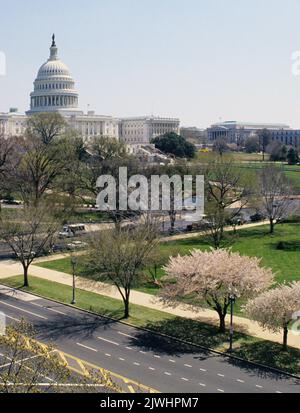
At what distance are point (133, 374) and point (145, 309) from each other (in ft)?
38.1

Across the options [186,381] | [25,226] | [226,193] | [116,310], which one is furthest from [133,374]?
[226,193]

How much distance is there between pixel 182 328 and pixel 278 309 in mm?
7092

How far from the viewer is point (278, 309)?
3306 centimetres

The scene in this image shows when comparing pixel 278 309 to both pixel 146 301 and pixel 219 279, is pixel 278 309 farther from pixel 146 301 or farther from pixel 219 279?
pixel 146 301

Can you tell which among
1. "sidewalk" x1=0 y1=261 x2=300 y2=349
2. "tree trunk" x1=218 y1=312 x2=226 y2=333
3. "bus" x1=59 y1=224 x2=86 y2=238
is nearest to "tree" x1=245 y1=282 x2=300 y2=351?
"sidewalk" x1=0 y1=261 x2=300 y2=349

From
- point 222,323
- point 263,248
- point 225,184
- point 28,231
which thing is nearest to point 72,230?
point 28,231

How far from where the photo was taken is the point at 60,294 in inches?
1791

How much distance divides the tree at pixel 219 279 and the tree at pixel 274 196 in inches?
1464

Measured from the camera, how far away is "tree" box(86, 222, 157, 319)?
40.0 meters

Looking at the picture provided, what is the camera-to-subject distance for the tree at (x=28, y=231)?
5006cm

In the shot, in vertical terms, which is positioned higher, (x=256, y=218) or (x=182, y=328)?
(x=256, y=218)

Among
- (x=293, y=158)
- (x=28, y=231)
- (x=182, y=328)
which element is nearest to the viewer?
(x=182, y=328)

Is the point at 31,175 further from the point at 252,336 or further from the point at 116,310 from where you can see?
the point at 252,336

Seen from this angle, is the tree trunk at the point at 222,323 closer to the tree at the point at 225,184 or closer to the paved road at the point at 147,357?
the paved road at the point at 147,357
